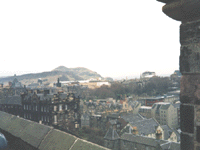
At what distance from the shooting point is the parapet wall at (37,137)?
336 centimetres

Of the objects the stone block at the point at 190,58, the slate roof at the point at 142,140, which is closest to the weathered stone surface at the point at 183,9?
the stone block at the point at 190,58

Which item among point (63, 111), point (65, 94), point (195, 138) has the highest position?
point (195, 138)

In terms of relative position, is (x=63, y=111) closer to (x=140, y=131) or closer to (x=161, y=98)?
(x=140, y=131)

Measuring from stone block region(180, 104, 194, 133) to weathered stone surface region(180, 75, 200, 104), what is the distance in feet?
0.21

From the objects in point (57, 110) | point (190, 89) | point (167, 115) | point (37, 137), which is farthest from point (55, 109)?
point (190, 89)

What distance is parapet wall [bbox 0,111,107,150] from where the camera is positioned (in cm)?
336

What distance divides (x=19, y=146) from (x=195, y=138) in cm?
403

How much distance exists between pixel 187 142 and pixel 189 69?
0.66m

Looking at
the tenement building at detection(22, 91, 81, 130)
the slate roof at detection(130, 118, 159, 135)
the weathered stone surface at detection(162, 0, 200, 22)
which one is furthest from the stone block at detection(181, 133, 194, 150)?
Result: the slate roof at detection(130, 118, 159, 135)

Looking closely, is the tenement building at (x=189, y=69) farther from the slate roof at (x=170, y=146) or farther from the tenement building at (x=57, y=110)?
the tenement building at (x=57, y=110)

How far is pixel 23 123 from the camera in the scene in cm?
520

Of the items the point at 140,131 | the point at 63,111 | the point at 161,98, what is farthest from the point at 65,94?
the point at 161,98

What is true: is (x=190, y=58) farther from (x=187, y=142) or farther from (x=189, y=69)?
(x=187, y=142)

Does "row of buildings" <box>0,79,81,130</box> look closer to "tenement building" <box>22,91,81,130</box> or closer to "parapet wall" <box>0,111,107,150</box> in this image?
"tenement building" <box>22,91,81,130</box>
